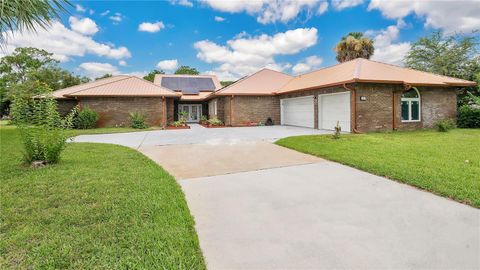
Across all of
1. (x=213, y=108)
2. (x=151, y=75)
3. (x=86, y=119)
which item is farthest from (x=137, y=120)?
(x=151, y=75)

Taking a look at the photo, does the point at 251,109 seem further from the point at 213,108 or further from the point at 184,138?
the point at 184,138

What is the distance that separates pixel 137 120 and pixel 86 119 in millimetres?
3290

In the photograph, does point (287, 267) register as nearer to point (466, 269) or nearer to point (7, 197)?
point (466, 269)

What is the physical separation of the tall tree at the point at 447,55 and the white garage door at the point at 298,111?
1222 cm

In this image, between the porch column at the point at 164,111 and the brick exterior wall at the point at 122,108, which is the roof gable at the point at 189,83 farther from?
the brick exterior wall at the point at 122,108

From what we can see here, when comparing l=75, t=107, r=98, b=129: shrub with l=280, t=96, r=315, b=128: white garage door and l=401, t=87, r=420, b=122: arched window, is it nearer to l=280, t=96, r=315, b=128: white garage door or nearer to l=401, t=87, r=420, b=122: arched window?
l=280, t=96, r=315, b=128: white garage door

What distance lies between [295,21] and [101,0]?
45.5 ft

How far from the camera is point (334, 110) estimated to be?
574 inches

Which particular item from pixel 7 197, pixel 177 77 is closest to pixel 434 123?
pixel 7 197

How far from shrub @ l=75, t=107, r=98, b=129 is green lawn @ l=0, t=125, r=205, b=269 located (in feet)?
44.6

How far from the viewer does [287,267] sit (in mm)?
2312

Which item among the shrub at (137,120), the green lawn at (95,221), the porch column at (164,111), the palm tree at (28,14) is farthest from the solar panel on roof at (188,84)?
the palm tree at (28,14)

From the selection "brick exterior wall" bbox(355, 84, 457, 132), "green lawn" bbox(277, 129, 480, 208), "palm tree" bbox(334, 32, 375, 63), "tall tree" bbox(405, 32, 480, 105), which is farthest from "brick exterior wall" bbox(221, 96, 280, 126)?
"tall tree" bbox(405, 32, 480, 105)

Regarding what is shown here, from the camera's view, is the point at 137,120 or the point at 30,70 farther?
the point at 30,70
